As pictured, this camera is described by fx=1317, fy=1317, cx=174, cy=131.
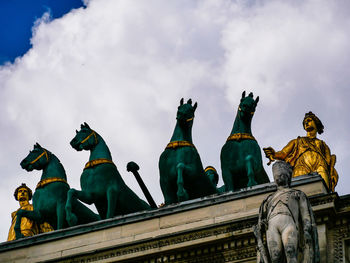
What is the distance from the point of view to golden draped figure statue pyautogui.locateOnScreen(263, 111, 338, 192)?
28.2m

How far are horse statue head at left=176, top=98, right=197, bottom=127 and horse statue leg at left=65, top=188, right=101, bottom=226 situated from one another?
281cm

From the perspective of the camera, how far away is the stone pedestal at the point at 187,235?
24.4 meters

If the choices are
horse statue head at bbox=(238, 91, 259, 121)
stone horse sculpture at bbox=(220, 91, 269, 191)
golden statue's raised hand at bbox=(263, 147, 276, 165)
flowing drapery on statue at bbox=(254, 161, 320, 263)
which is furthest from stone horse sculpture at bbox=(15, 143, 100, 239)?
flowing drapery on statue at bbox=(254, 161, 320, 263)

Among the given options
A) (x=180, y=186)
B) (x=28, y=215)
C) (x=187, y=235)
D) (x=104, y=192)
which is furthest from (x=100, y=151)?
(x=187, y=235)

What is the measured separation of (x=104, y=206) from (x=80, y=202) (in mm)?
581

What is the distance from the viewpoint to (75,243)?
26.9 m

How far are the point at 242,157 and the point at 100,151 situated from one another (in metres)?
3.59

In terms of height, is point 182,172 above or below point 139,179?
below

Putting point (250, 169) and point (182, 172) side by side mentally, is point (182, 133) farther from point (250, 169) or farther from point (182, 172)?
point (250, 169)

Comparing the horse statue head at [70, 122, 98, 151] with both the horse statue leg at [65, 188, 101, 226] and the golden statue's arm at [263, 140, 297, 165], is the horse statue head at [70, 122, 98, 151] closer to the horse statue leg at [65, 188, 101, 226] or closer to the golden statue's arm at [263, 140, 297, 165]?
the horse statue leg at [65, 188, 101, 226]

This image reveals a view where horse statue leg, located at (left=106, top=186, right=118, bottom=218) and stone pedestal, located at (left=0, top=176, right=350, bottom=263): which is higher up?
horse statue leg, located at (left=106, top=186, right=118, bottom=218)

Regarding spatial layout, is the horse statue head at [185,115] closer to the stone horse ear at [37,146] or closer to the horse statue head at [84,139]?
the horse statue head at [84,139]

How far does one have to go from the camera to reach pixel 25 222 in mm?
32375

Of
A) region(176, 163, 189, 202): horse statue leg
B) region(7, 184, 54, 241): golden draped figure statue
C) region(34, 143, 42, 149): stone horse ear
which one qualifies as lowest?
region(176, 163, 189, 202): horse statue leg
